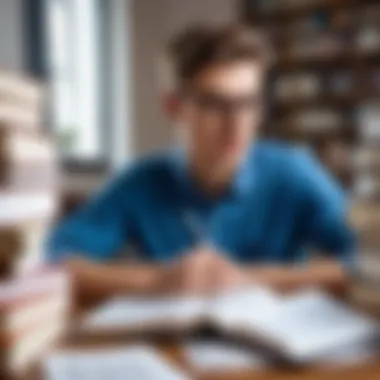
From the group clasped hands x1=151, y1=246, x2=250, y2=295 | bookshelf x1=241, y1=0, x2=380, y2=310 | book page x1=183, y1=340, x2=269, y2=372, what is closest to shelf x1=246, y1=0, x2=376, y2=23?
bookshelf x1=241, y1=0, x2=380, y2=310

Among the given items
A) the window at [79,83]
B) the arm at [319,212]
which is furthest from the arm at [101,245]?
the window at [79,83]

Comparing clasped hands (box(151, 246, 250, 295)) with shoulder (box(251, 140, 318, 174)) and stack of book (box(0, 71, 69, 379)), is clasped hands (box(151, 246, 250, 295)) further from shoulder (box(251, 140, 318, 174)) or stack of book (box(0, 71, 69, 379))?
shoulder (box(251, 140, 318, 174))

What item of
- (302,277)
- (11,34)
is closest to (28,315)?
(302,277)

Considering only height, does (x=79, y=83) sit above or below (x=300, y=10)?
below

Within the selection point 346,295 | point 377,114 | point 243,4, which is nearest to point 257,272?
point 346,295

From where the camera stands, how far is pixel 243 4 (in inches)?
122

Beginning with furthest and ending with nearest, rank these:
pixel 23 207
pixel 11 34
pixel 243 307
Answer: pixel 11 34, pixel 243 307, pixel 23 207

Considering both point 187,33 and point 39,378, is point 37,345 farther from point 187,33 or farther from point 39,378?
point 187,33

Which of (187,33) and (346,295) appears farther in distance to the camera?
(187,33)

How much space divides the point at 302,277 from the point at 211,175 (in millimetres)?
390

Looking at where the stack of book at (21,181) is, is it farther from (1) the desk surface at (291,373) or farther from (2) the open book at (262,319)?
(2) the open book at (262,319)

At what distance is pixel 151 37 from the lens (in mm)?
3180

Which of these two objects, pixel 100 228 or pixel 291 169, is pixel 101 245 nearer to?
pixel 100 228

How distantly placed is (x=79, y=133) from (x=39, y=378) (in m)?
2.55
